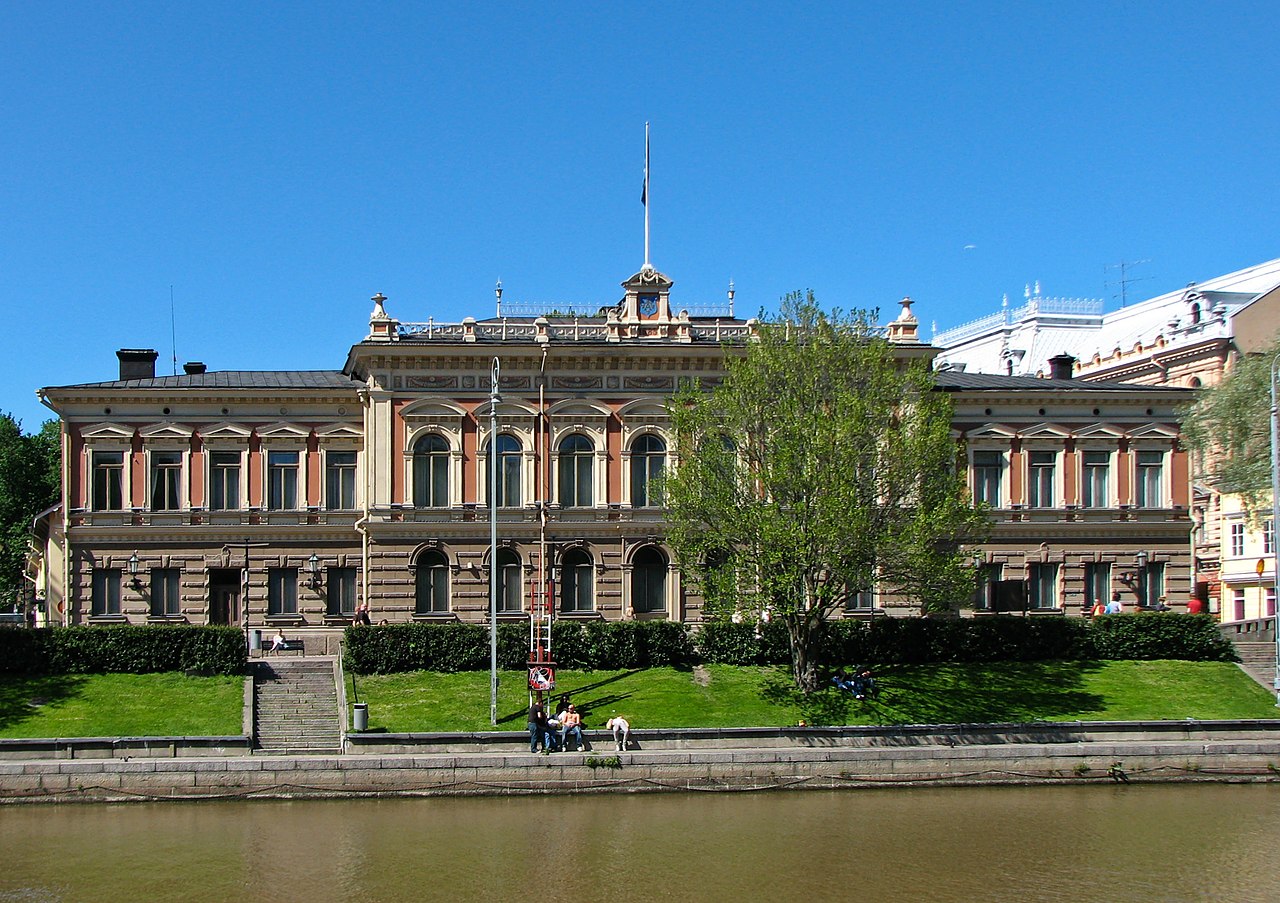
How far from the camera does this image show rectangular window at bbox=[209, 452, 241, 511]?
58844mm

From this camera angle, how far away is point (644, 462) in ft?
189

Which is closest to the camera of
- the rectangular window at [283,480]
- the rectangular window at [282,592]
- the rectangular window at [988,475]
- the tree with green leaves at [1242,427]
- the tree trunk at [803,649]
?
the tree trunk at [803,649]

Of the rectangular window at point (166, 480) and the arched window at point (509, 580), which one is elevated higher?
the rectangular window at point (166, 480)

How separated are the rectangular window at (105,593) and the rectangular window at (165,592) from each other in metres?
1.43

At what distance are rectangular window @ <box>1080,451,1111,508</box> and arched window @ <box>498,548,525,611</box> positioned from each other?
24.6m

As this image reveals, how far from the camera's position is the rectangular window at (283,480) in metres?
59.2

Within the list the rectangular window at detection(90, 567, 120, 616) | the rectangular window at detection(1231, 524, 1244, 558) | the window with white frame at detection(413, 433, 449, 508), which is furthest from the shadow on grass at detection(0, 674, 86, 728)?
the rectangular window at detection(1231, 524, 1244, 558)

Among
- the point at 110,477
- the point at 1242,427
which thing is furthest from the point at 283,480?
the point at 1242,427

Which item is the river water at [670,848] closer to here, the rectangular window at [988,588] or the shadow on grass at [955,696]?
the shadow on grass at [955,696]

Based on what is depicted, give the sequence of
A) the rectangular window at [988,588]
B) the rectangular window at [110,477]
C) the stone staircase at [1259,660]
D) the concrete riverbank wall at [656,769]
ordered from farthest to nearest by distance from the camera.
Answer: the rectangular window at [988,588], the rectangular window at [110,477], the stone staircase at [1259,660], the concrete riverbank wall at [656,769]

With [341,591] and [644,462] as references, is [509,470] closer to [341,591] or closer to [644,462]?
[644,462]

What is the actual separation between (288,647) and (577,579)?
11521 millimetres

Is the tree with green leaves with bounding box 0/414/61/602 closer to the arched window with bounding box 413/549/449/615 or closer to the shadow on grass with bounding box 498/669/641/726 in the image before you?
the arched window with bounding box 413/549/449/615

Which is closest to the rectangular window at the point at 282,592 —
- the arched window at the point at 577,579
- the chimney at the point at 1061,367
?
the arched window at the point at 577,579
